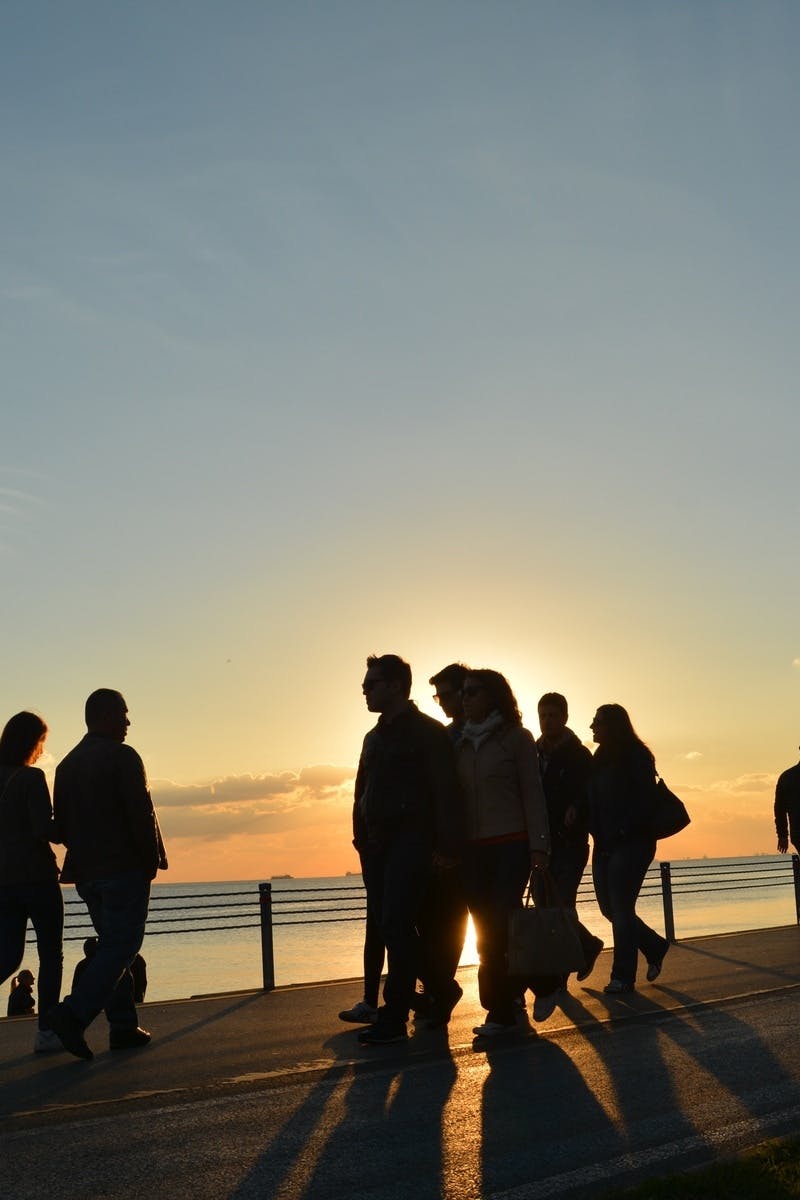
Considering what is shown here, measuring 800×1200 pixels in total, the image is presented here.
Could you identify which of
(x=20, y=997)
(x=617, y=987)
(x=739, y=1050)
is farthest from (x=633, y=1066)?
(x=20, y=997)

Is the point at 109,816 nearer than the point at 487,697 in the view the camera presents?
Yes

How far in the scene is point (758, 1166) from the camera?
465 centimetres

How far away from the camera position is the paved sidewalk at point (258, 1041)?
6637mm

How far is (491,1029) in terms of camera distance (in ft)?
26.8

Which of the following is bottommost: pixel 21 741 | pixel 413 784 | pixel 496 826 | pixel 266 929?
pixel 266 929

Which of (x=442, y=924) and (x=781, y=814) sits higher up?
(x=781, y=814)

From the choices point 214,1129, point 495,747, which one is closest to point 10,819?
point 495,747

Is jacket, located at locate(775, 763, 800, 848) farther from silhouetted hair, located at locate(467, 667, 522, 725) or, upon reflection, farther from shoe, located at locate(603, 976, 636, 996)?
silhouetted hair, located at locate(467, 667, 522, 725)

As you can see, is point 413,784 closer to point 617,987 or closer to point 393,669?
point 393,669

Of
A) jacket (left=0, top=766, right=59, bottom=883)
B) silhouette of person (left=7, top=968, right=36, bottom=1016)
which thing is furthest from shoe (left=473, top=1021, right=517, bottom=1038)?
silhouette of person (left=7, top=968, right=36, bottom=1016)

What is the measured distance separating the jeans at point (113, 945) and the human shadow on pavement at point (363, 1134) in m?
1.36

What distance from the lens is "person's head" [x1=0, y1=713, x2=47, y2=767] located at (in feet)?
28.3

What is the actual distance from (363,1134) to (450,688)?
4.38 metres

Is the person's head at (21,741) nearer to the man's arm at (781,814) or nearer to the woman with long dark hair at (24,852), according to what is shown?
the woman with long dark hair at (24,852)
